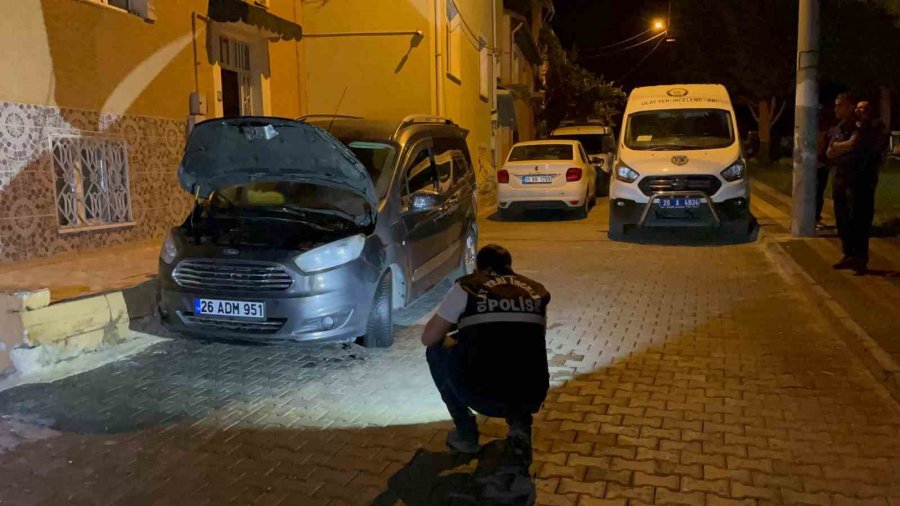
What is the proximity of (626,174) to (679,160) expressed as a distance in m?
0.81

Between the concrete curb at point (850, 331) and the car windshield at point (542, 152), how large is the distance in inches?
259

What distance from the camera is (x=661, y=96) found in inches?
505

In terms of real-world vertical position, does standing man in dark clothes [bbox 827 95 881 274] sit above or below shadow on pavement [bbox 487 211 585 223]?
above

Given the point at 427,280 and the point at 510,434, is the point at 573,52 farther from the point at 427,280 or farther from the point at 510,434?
the point at 510,434

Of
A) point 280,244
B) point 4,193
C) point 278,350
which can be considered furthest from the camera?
point 4,193

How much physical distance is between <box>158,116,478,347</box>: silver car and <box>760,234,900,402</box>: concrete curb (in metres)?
3.62

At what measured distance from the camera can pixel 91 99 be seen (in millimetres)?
9062

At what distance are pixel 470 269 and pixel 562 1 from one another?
41.1 meters

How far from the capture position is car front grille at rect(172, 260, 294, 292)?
5355 millimetres

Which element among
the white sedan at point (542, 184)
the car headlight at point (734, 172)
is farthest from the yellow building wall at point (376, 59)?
the car headlight at point (734, 172)

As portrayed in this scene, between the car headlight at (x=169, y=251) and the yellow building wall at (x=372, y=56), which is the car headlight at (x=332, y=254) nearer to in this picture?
the car headlight at (x=169, y=251)

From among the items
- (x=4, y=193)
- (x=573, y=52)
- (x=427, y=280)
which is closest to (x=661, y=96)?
(x=427, y=280)

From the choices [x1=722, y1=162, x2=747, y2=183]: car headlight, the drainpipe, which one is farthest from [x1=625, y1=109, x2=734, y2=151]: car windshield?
the drainpipe

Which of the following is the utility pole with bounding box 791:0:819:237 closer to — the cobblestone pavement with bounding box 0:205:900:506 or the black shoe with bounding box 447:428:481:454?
the cobblestone pavement with bounding box 0:205:900:506
